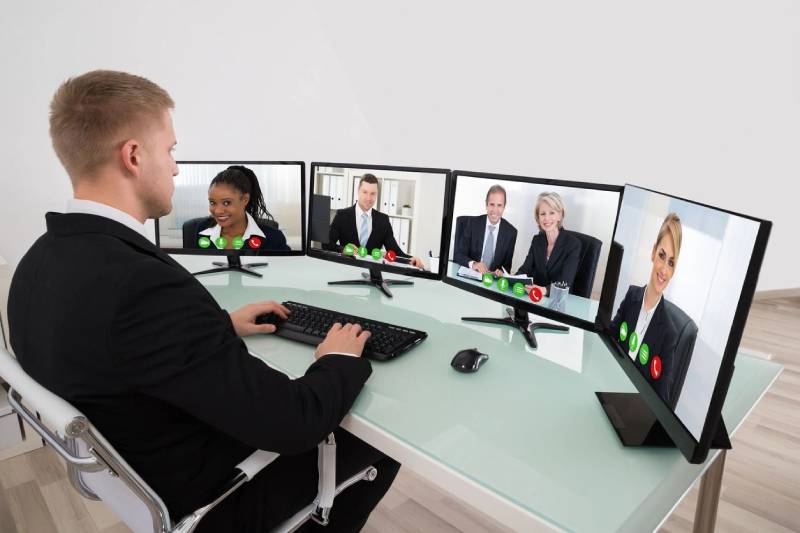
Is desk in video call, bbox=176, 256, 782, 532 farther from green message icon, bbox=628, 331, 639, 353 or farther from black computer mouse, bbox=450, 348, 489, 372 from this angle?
green message icon, bbox=628, 331, 639, 353

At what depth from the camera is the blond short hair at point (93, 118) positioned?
0.99 meters

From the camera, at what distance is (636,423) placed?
3.32ft

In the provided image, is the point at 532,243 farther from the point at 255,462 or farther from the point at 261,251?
the point at 261,251

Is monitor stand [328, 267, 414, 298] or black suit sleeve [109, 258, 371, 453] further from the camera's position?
monitor stand [328, 267, 414, 298]

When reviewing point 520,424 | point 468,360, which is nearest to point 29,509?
point 468,360

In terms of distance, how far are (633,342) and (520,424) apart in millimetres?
292

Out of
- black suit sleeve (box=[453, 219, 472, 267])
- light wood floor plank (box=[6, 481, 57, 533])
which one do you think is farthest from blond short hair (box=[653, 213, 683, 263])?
light wood floor plank (box=[6, 481, 57, 533])

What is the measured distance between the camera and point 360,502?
1359 mm

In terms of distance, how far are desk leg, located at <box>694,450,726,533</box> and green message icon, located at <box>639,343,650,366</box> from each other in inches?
19.1

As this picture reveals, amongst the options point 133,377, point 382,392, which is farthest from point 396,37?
point 133,377

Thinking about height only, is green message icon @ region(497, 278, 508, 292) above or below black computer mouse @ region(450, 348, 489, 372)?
above

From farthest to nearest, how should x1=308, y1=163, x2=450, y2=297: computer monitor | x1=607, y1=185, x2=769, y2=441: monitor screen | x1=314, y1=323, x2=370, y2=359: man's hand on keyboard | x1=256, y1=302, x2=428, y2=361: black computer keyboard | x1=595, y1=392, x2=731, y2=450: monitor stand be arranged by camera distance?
x1=308, y1=163, x2=450, y2=297: computer monitor → x1=256, y1=302, x2=428, y2=361: black computer keyboard → x1=314, y1=323, x2=370, y2=359: man's hand on keyboard → x1=595, y1=392, x2=731, y2=450: monitor stand → x1=607, y1=185, x2=769, y2=441: monitor screen

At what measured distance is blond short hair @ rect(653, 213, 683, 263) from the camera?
2.86 ft

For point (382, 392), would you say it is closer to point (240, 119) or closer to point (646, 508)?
point (646, 508)
